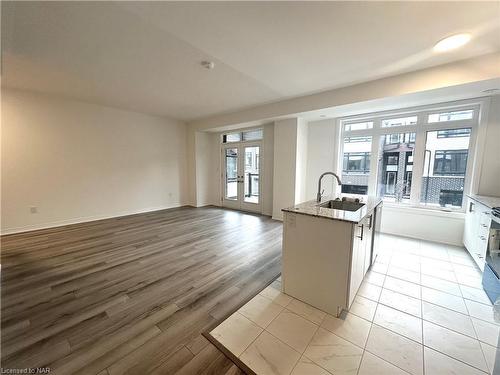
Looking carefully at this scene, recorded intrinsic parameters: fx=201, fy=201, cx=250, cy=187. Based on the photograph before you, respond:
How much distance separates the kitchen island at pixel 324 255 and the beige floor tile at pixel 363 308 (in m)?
0.12

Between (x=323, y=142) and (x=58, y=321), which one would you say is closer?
(x=58, y=321)

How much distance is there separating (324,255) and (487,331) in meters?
1.43

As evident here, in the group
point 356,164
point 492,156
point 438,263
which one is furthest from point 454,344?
point 356,164

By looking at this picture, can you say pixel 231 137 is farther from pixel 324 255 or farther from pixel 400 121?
pixel 324 255

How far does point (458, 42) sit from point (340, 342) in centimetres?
326

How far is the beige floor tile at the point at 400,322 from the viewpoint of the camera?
65.9 inches

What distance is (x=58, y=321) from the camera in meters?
1.78

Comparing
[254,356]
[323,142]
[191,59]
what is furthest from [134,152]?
[254,356]

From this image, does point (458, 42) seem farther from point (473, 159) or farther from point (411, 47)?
point (473, 159)

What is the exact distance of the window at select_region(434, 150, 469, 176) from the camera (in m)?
3.45

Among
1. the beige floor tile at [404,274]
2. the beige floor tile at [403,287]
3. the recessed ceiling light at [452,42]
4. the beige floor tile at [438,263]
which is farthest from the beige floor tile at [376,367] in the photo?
the recessed ceiling light at [452,42]

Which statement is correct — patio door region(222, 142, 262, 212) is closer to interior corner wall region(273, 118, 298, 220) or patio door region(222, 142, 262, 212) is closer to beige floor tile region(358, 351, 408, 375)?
interior corner wall region(273, 118, 298, 220)

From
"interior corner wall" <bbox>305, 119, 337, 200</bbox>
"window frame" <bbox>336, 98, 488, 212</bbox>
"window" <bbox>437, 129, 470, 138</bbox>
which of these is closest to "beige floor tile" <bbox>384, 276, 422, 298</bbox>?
"window frame" <bbox>336, 98, 488, 212</bbox>

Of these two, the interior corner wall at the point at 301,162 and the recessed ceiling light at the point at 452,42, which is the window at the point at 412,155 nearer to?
the interior corner wall at the point at 301,162
